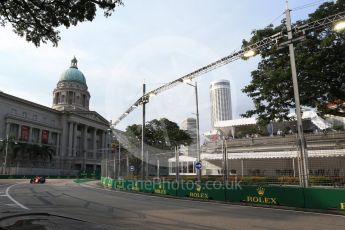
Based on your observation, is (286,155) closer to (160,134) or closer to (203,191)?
(203,191)

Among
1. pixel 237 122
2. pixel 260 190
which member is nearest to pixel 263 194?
pixel 260 190

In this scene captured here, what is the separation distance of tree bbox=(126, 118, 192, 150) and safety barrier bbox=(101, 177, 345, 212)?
4705cm

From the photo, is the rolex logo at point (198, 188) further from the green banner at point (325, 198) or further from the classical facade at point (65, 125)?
the classical facade at point (65, 125)

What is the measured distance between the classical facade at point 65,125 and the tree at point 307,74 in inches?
2751

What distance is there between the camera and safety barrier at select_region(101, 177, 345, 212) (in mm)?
15248

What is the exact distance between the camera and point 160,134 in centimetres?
7344

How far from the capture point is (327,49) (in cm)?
2316

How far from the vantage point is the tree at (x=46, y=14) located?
1348cm

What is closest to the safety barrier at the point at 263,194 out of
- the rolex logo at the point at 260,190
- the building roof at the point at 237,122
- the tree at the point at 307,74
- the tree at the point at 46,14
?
the rolex logo at the point at 260,190

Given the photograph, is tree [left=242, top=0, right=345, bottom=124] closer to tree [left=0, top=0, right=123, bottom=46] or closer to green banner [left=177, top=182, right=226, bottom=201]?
green banner [left=177, top=182, right=226, bottom=201]

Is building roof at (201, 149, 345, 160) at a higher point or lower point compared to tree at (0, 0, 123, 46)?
lower

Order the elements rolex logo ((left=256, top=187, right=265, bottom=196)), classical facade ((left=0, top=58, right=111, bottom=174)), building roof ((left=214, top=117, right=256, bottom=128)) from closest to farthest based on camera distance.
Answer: rolex logo ((left=256, top=187, right=265, bottom=196)), building roof ((left=214, top=117, right=256, bottom=128)), classical facade ((left=0, top=58, right=111, bottom=174))

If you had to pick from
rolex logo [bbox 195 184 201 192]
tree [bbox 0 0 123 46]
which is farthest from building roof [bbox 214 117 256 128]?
tree [bbox 0 0 123 46]

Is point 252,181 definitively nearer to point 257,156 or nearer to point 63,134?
point 257,156
